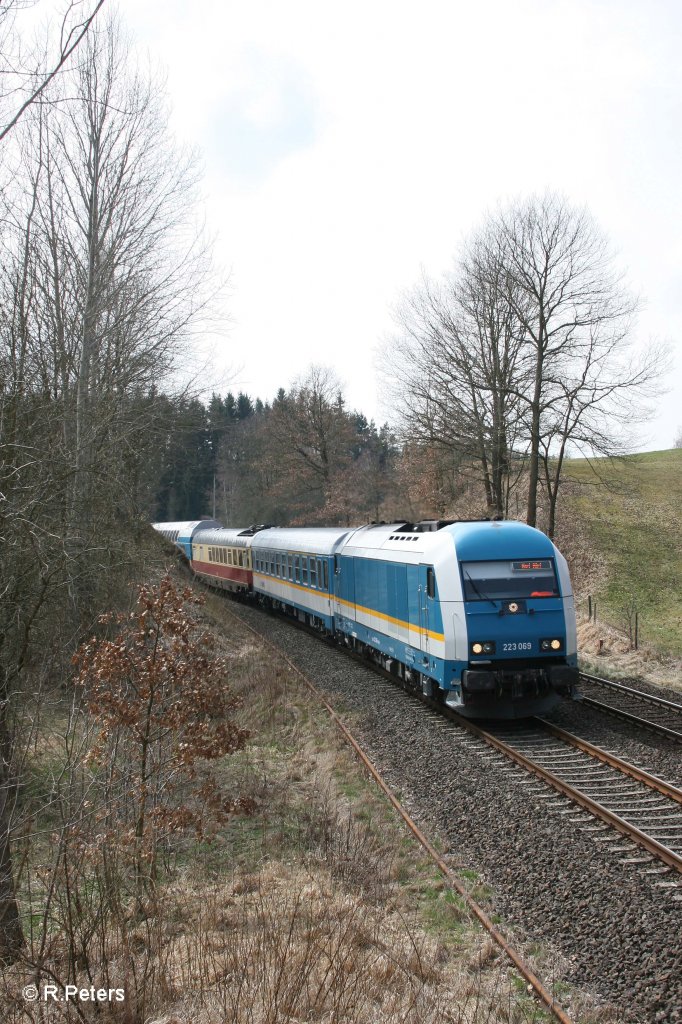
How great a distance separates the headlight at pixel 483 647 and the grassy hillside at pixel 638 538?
819cm

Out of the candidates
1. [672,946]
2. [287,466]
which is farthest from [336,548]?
[287,466]

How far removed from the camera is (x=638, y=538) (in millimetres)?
30531

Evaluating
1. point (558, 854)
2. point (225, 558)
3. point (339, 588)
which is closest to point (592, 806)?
point (558, 854)

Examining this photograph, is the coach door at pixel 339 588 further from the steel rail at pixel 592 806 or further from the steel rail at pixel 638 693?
the steel rail at pixel 592 806

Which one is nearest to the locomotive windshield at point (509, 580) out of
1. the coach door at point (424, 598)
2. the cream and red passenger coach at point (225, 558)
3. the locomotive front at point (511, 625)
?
the locomotive front at point (511, 625)

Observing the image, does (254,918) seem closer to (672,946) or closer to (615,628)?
(672,946)

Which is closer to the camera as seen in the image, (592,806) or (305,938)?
(305,938)

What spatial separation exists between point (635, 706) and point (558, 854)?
619 cm

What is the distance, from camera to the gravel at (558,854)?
5195 millimetres

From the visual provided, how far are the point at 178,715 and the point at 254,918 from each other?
2.27 metres

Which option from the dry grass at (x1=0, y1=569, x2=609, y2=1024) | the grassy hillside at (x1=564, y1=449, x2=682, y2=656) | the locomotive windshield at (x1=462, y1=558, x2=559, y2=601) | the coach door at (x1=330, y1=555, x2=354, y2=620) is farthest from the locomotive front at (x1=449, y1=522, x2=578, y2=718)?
the grassy hillside at (x1=564, y1=449, x2=682, y2=656)

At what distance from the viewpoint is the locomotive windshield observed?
11.3 m

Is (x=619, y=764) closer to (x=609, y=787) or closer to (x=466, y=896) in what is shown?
(x=609, y=787)

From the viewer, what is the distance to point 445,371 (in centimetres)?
2519
